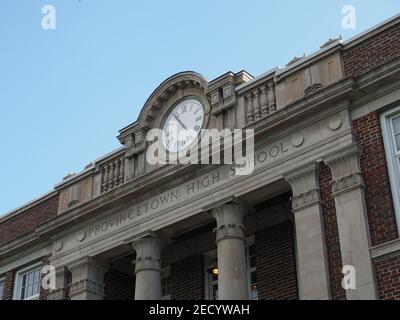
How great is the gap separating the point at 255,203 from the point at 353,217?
3295 mm

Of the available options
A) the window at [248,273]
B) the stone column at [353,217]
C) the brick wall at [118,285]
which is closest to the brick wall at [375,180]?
the stone column at [353,217]

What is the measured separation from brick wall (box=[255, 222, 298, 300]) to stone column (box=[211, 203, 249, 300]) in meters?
0.91

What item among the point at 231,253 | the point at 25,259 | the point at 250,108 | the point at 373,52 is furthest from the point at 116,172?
the point at 373,52

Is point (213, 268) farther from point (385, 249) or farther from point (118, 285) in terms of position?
point (385, 249)

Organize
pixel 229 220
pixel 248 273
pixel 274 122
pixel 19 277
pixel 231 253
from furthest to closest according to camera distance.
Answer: pixel 19 277 → pixel 248 273 → pixel 229 220 → pixel 274 122 → pixel 231 253

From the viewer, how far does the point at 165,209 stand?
20547 millimetres

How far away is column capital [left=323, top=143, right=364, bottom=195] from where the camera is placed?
17375mm

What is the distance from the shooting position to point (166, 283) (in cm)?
2238

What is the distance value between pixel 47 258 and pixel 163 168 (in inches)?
194

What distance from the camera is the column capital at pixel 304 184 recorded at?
1789 cm

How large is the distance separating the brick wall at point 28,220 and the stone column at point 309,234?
8586 mm

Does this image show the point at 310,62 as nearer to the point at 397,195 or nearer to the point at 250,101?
the point at 250,101

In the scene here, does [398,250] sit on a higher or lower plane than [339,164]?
lower
